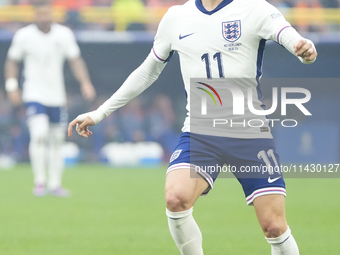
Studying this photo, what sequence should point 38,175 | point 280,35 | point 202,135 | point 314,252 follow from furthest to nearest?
point 38,175 → point 314,252 → point 202,135 → point 280,35

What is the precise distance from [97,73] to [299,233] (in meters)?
11.4

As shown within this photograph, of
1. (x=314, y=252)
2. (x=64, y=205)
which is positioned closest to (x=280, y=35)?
(x=314, y=252)

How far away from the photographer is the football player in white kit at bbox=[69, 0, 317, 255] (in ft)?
12.1

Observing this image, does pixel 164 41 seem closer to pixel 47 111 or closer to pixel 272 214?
pixel 272 214

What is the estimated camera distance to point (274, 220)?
11.9ft

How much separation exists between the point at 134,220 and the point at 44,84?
3.16 meters

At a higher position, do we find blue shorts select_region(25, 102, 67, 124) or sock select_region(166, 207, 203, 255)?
sock select_region(166, 207, 203, 255)

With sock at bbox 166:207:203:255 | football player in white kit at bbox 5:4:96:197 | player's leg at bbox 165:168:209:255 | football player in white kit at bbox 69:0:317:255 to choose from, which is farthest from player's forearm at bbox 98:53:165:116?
football player in white kit at bbox 5:4:96:197

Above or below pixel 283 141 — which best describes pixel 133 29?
above

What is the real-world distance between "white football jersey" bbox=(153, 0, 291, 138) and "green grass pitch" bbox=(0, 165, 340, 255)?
1666mm

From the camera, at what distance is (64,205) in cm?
766

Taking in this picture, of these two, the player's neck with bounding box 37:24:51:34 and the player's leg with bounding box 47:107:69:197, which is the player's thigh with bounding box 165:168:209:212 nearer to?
Result: the player's leg with bounding box 47:107:69:197

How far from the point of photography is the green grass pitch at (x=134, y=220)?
5.19 metres

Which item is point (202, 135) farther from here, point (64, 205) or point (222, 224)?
point (64, 205)
